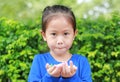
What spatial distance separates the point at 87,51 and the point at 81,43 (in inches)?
8.2

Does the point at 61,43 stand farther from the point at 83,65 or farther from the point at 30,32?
the point at 30,32

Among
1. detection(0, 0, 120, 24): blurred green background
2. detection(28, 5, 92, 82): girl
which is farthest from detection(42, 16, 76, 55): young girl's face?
detection(0, 0, 120, 24): blurred green background

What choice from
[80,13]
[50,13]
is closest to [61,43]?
[50,13]

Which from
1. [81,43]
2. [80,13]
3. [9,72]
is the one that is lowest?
[9,72]

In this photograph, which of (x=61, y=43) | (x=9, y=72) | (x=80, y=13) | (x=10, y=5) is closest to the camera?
(x=61, y=43)

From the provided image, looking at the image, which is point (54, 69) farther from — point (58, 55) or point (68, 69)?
point (58, 55)

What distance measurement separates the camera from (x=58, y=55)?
281 cm

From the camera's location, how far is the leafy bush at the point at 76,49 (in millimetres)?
4590

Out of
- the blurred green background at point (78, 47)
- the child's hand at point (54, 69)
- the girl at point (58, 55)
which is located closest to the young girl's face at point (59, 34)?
the girl at point (58, 55)

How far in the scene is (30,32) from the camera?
15.3 ft

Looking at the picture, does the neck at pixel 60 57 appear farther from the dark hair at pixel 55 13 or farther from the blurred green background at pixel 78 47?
the blurred green background at pixel 78 47

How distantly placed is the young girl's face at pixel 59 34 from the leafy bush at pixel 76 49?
1.92 m

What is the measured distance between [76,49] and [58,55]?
76.3 inches

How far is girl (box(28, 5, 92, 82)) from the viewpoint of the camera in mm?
2512
